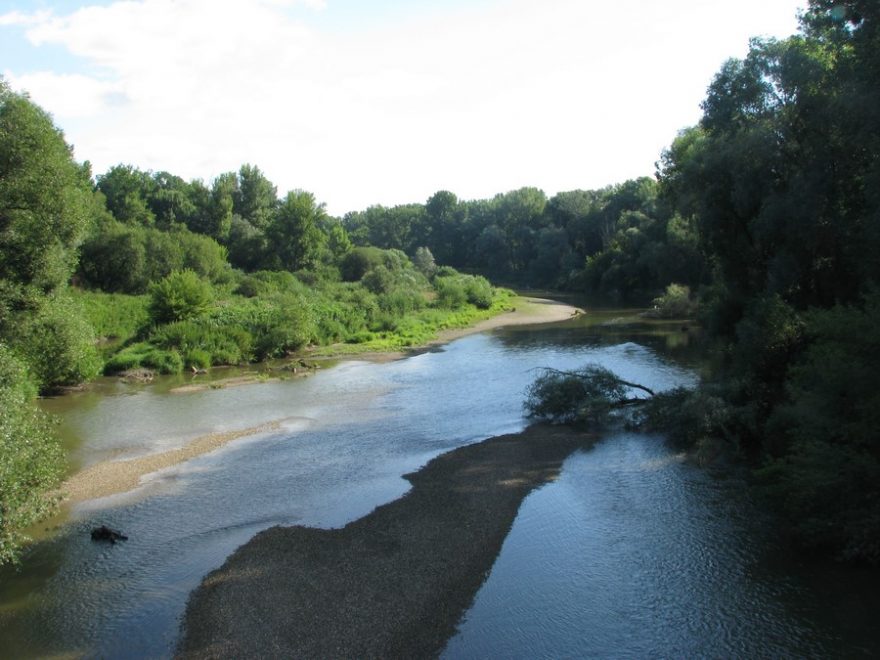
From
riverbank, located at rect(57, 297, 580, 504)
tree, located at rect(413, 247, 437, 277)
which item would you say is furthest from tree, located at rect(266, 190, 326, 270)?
riverbank, located at rect(57, 297, 580, 504)

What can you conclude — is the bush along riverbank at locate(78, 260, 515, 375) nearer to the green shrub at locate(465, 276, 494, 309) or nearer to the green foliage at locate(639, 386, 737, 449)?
the green shrub at locate(465, 276, 494, 309)

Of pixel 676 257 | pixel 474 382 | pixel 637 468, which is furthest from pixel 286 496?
pixel 676 257

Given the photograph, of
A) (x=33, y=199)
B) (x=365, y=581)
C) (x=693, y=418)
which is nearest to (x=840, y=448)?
(x=693, y=418)

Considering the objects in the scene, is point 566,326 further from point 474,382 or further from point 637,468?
point 637,468

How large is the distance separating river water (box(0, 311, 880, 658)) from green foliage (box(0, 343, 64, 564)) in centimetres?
135

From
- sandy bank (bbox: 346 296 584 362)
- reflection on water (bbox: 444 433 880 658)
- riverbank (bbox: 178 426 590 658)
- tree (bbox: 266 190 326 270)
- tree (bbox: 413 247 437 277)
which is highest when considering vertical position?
tree (bbox: 266 190 326 270)

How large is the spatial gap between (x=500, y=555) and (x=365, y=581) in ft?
11.5

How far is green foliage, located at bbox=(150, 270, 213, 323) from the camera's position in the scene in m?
50.2

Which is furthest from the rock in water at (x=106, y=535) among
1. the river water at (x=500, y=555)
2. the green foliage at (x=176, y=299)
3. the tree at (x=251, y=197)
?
the tree at (x=251, y=197)

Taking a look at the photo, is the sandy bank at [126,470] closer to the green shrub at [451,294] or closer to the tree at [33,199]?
the tree at [33,199]

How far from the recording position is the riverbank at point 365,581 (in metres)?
12.9

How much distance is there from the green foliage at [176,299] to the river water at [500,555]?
18.0m

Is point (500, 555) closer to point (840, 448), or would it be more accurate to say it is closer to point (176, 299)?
point (840, 448)

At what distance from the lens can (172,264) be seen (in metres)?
63.4
